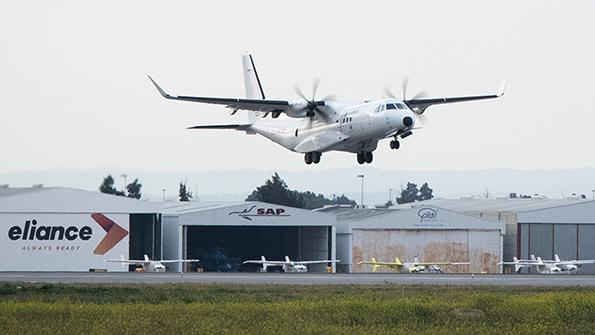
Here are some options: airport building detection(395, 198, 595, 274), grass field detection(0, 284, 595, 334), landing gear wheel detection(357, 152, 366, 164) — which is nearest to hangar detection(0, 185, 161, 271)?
airport building detection(395, 198, 595, 274)

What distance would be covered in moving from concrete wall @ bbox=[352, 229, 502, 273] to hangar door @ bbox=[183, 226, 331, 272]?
331 cm

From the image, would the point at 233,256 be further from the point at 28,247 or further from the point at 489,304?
the point at 489,304

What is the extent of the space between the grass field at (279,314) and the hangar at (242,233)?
38591 millimetres

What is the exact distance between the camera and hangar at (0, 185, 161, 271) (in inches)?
3201

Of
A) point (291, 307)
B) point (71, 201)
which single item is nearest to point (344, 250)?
point (71, 201)

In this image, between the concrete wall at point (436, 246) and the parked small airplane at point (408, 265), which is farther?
the concrete wall at point (436, 246)

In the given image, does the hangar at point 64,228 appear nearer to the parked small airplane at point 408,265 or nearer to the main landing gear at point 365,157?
the parked small airplane at point 408,265

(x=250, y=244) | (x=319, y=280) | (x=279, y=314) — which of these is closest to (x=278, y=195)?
(x=250, y=244)

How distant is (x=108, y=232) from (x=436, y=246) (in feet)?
81.0

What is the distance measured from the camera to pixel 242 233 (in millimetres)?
99562

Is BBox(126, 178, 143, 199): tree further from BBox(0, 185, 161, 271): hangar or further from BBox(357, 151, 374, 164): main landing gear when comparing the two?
BBox(357, 151, 374, 164): main landing gear

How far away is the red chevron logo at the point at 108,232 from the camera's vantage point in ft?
270

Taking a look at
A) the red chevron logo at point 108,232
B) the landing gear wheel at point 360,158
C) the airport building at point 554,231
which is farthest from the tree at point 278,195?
the landing gear wheel at point 360,158

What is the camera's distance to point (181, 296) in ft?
154
